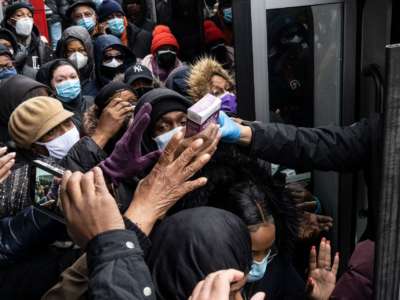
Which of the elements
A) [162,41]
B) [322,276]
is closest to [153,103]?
[322,276]

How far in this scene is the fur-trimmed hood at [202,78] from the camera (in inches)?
117

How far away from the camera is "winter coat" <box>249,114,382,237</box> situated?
2.17 meters

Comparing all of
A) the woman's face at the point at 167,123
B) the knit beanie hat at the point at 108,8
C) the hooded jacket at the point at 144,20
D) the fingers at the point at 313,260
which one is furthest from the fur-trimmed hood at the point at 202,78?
the hooded jacket at the point at 144,20

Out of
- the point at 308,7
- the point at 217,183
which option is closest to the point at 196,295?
the point at 217,183

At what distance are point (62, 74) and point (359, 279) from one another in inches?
105

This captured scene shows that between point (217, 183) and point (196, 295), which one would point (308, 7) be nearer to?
point (217, 183)

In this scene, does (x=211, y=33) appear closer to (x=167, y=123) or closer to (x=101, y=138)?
(x=101, y=138)

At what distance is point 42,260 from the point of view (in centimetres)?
195

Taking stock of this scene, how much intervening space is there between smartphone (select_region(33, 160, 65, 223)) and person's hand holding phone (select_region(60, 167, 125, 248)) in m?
0.34

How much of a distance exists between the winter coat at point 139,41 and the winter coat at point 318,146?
3.95 metres

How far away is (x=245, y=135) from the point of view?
2152 millimetres

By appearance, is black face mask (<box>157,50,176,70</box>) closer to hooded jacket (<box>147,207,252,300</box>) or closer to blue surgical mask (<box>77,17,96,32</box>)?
blue surgical mask (<box>77,17,96,32</box>)

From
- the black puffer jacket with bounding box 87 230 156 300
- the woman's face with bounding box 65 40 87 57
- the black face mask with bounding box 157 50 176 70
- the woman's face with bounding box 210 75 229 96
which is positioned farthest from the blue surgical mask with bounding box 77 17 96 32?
the black puffer jacket with bounding box 87 230 156 300

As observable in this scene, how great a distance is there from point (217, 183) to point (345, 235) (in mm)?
1166
